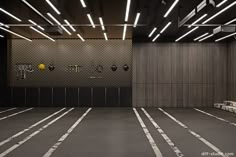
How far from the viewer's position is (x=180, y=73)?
20.7 m

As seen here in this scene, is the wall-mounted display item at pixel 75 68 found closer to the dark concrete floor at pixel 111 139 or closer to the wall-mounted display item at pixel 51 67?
the wall-mounted display item at pixel 51 67

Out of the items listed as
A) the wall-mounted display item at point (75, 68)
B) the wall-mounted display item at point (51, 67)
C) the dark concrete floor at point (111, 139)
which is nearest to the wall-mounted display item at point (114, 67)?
the wall-mounted display item at point (75, 68)

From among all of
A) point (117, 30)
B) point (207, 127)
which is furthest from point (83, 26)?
point (207, 127)

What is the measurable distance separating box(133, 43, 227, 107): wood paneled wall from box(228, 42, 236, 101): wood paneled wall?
0.42m

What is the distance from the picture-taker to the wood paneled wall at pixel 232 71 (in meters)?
19.6

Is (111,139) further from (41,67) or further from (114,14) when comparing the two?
(41,67)

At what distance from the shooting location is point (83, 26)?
16.0 m

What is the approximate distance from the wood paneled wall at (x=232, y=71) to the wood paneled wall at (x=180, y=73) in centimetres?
42

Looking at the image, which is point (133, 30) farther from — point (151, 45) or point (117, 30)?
point (151, 45)

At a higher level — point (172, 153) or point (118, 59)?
point (118, 59)

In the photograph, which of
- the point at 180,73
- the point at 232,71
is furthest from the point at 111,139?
the point at 232,71

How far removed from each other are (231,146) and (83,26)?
9.69 meters

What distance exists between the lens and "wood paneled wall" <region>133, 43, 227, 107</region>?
20672 mm

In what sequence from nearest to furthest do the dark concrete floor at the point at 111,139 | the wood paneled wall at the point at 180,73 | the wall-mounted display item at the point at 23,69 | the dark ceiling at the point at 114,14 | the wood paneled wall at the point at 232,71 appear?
the dark concrete floor at the point at 111,139 < the dark ceiling at the point at 114,14 < the wood paneled wall at the point at 232,71 < the wood paneled wall at the point at 180,73 < the wall-mounted display item at the point at 23,69
